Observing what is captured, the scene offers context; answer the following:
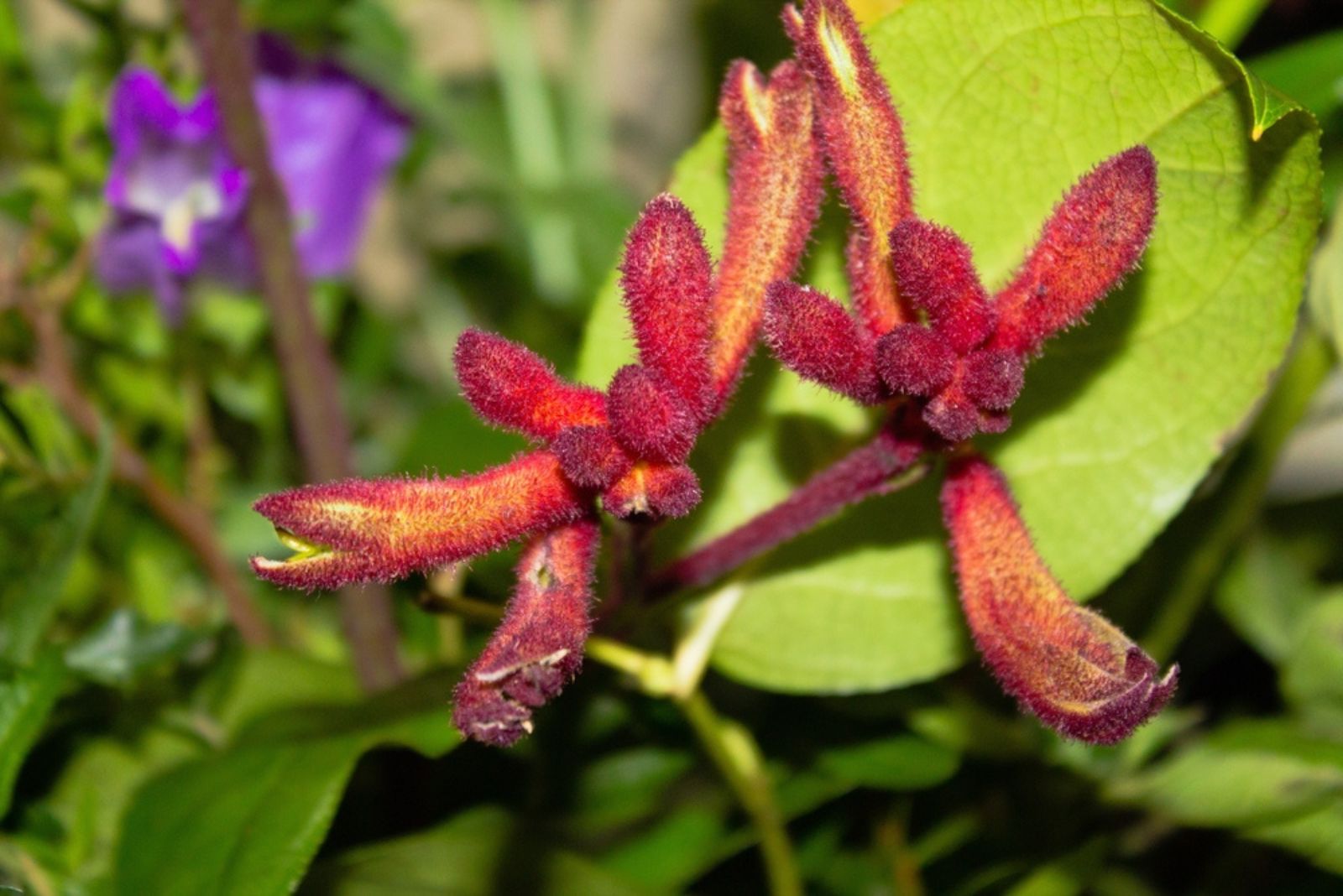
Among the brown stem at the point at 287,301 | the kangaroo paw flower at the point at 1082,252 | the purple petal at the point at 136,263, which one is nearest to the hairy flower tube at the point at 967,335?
the kangaroo paw flower at the point at 1082,252

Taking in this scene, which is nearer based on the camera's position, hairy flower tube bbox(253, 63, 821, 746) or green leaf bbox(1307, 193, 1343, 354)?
hairy flower tube bbox(253, 63, 821, 746)

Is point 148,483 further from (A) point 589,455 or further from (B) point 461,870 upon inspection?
(A) point 589,455

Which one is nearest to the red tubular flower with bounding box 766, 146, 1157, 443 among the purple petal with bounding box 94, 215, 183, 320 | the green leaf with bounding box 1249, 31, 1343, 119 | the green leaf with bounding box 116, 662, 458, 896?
the green leaf with bounding box 116, 662, 458, 896

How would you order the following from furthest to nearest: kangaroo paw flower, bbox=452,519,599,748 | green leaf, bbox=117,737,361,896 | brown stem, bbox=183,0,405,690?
brown stem, bbox=183,0,405,690 < green leaf, bbox=117,737,361,896 < kangaroo paw flower, bbox=452,519,599,748

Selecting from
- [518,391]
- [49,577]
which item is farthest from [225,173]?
[518,391]

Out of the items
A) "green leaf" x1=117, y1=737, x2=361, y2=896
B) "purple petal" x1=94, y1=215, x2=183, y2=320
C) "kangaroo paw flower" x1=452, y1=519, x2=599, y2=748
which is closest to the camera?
"kangaroo paw flower" x1=452, y1=519, x2=599, y2=748

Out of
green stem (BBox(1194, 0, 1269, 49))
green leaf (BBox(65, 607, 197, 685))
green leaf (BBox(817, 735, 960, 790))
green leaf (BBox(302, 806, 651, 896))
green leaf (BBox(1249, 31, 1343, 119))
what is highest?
green stem (BBox(1194, 0, 1269, 49))

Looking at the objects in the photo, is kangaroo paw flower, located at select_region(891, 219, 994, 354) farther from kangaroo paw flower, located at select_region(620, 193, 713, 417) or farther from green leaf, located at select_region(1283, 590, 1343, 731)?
green leaf, located at select_region(1283, 590, 1343, 731)
